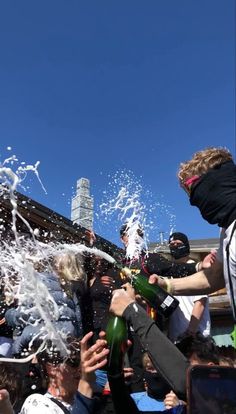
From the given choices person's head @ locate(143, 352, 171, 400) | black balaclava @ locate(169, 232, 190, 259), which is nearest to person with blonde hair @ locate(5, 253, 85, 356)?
person's head @ locate(143, 352, 171, 400)

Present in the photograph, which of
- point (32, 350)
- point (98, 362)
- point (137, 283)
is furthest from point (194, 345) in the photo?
point (32, 350)

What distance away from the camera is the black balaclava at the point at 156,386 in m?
3.25

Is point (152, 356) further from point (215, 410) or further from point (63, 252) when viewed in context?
point (63, 252)

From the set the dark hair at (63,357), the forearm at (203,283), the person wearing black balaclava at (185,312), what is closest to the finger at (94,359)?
the dark hair at (63,357)

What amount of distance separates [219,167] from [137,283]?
3.36 ft

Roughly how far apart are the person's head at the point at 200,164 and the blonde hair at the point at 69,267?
190 cm

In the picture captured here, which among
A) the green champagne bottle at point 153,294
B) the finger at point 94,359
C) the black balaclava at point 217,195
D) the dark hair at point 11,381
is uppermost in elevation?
the black balaclava at point 217,195

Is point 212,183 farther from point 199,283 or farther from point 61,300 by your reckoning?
point 61,300

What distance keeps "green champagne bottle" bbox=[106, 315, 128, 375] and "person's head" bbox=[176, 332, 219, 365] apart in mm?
484

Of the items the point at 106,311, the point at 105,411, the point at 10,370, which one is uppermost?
the point at 106,311

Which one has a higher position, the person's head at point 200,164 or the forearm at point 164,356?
the person's head at point 200,164

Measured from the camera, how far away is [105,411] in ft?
9.49

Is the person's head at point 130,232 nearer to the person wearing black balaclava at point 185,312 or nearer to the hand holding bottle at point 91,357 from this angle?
the person wearing black balaclava at point 185,312

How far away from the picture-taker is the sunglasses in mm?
2420
